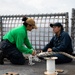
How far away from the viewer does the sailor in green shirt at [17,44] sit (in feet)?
24.6

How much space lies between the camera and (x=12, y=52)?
776 cm

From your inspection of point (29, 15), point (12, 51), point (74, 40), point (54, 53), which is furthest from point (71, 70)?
point (29, 15)

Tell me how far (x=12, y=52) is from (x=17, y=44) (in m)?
0.32

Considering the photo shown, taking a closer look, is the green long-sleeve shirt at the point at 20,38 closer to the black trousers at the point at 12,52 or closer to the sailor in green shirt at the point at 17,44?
the sailor in green shirt at the point at 17,44

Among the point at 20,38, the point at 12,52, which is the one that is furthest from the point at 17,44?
the point at 12,52

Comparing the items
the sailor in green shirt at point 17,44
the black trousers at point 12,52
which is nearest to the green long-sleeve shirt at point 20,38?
the sailor in green shirt at point 17,44

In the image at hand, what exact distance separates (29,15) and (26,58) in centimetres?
221

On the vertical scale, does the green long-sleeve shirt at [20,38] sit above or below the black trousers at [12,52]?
above

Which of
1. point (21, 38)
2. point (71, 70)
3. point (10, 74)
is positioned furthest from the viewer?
point (21, 38)

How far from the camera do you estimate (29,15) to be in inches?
396

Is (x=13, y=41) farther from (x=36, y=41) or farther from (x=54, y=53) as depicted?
(x=36, y=41)

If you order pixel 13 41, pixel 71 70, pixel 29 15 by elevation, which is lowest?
pixel 71 70

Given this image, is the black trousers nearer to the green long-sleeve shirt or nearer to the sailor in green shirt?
the sailor in green shirt

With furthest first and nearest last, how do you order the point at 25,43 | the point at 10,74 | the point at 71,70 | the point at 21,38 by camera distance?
1. the point at 25,43
2. the point at 21,38
3. the point at 71,70
4. the point at 10,74
